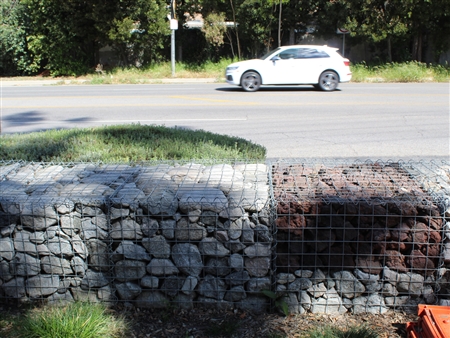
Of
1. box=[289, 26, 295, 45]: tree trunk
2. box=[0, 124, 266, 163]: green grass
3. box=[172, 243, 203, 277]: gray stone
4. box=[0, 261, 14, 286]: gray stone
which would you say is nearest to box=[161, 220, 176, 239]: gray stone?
box=[172, 243, 203, 277]: gray stone

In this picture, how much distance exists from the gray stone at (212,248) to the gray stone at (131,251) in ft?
1.35

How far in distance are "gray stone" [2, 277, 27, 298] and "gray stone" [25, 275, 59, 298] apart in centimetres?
4

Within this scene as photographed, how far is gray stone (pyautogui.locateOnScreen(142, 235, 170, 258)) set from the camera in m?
3.69

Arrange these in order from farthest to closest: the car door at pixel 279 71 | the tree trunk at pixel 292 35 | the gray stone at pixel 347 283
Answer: the tree trunk at pixel 292 35 → the car door at pixel 279 71 → the gray stone at pixel 347 283

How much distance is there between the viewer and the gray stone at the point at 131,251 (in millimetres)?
3706

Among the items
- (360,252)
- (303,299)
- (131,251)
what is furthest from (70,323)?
(360,252)

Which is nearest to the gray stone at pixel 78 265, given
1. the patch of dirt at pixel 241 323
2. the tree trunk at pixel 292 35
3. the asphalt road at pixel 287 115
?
the patch of dirt at pixel 241 323

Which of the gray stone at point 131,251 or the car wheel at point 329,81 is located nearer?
the gray stone at point 131,251

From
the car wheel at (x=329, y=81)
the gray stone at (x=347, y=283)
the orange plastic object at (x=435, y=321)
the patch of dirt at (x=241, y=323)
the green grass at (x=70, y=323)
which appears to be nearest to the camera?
the orange plastic object at (x=435, y=321)

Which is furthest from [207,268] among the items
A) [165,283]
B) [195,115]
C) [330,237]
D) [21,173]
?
[195,115]

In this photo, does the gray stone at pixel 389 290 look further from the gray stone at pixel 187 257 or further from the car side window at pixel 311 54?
the car side window at pixel 311 54

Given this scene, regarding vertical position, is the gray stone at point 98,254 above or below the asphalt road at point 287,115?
below

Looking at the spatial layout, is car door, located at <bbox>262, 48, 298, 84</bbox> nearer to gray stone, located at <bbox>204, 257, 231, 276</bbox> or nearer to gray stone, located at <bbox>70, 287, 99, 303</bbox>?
gray stone, located at <bbox>204, 257, 231, 276</bbox>

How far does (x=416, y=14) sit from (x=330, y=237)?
81.7ft
